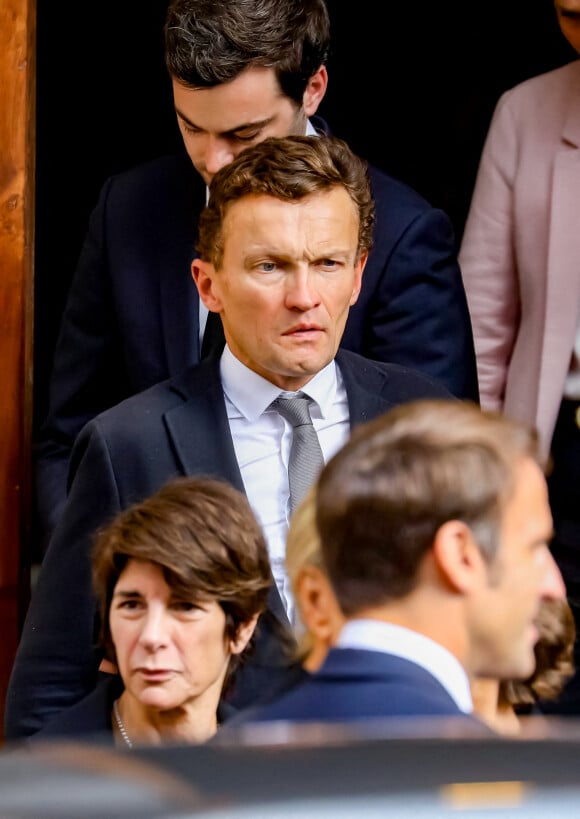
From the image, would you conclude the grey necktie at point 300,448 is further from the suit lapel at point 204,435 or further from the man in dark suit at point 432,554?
the man in dark suit at point 432,554

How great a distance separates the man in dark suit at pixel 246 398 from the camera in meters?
2.83

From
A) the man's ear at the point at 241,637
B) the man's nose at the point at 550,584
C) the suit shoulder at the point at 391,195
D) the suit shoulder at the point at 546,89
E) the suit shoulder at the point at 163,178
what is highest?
the suit shoulder at the point at 546,89

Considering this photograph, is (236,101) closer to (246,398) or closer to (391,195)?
(391,195)

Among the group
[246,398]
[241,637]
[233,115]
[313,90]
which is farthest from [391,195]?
[241,637]

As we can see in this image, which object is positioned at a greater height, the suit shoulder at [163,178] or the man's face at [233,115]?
the man's face at [233,115]

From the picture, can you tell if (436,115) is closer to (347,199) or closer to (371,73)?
(371,73)

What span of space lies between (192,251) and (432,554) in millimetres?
1827

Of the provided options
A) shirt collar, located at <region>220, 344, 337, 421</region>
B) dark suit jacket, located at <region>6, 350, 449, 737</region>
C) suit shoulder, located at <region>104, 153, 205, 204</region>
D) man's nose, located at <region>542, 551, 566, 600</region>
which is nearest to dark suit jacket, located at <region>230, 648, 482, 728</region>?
man's nose, located at <region>542, 551, 566, 600</region>

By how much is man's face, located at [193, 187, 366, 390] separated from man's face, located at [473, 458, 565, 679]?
1.04 meters

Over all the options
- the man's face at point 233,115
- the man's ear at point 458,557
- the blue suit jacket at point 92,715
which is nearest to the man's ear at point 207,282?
the man's face at point 233,115

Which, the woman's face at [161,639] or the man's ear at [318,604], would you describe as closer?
the man's ear at [318,604]

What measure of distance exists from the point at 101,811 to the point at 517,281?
2894 millimetres

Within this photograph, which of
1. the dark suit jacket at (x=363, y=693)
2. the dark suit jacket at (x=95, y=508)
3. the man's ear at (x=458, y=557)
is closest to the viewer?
the dark suit jacket at (x=363, y=693)

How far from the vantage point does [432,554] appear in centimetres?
179
